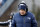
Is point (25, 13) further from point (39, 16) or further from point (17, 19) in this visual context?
point (39, 16)

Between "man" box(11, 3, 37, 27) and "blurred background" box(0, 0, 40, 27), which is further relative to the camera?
"blurred background" box(0, 0, 40, 27)

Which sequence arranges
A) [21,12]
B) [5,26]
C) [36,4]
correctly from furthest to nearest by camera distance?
[36,4]
[5,26]
[21,12]

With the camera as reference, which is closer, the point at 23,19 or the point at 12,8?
the point at 23,19

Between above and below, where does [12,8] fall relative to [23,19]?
above

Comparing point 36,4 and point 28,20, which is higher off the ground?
point 36,4

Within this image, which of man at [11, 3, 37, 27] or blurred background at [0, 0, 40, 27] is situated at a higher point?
blurred background at [0, 0, 40, 27]

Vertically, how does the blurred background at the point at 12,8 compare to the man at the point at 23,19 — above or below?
above

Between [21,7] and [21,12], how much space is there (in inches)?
4.5

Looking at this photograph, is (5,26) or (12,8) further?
(12,8)

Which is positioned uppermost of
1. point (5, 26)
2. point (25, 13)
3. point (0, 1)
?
point (0, 1)

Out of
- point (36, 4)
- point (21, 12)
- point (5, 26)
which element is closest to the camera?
point (21, 12)

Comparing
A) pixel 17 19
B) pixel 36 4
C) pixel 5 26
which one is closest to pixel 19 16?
pixel 17 19

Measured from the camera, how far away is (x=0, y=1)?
342 inches

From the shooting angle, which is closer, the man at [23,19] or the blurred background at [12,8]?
the man at [23,19]
